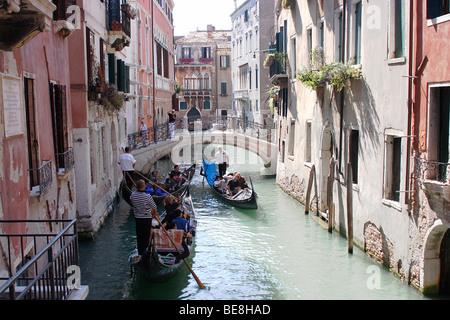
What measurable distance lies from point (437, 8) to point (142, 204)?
4802 millimetres

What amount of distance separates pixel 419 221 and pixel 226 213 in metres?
7.09

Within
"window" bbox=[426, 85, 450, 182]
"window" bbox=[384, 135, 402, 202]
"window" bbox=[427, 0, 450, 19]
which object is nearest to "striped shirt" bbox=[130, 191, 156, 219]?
"window" bbox=[384, 135, 402, 202]

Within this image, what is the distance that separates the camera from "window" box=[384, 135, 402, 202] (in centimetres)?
757

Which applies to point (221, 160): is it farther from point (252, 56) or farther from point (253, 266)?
point (252, 56)

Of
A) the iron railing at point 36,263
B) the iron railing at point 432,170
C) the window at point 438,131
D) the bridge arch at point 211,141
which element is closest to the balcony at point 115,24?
the bridge arch at point 211,141

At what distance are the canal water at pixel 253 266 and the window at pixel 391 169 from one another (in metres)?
1.19

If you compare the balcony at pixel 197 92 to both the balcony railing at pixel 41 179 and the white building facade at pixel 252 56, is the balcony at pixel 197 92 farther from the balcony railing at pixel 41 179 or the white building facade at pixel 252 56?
the balcony railing at pixel 41 179

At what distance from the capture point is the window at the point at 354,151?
9383 mm

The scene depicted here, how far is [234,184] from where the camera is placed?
14.2 meters

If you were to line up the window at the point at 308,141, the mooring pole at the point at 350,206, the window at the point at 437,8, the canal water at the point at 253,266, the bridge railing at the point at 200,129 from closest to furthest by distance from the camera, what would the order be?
the window at the point at 437,8 → the canal water at the point at 253,266 → the mooring pole at the point at 350,206 → the window at the point at 308,141 → the bridge railing at the point at 200,129

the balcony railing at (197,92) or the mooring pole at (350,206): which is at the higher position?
the balcony railing at (197,92)

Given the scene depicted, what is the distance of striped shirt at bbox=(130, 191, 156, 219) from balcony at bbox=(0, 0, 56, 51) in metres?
3.16

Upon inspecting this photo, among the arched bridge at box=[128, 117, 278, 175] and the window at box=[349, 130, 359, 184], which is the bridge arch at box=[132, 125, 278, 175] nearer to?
the arched bridge at box=[128, 117, 278, 175]

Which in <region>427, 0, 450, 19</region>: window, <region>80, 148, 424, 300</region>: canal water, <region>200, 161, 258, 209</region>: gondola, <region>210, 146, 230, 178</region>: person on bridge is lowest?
<region>80, 148, 424, 300</region>: canal water
